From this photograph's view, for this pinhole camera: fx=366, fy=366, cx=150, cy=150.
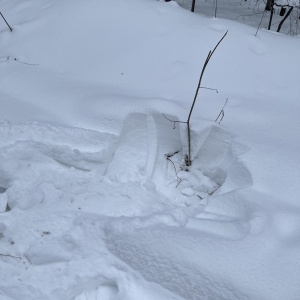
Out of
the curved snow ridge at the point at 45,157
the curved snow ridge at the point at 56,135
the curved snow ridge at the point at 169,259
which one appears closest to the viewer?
the curved snow ridge at the point at 169,259

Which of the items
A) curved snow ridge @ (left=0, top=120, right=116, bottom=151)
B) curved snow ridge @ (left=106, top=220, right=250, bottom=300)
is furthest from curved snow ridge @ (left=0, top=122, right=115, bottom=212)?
curved snow ridge @ (left=106, top=220, right=250, bottom=300)

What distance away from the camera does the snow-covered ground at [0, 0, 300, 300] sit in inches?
52.8

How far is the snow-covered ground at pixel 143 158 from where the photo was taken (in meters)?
1.34

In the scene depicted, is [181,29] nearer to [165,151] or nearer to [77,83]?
[77,83]

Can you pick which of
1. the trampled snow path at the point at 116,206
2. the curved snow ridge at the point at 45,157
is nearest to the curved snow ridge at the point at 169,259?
the trampled snow path at the point at 116,206

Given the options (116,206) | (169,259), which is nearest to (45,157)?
(116,206)

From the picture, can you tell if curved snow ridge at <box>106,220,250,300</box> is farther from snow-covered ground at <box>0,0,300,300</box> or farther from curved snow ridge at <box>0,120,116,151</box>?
curved snow ridge at <box>0,120,116,151</box>

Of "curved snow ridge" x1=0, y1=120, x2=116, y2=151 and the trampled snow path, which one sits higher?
"curved snow ridge" x1=0, y1=120, x2=116, y2=151

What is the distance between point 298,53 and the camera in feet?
7.66

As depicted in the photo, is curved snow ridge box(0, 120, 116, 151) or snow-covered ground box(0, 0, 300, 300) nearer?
snow-covered ground box(0, 0, 300, 300)

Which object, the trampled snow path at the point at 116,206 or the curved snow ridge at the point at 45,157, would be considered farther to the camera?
the curved snow ridge at the point at 45,157

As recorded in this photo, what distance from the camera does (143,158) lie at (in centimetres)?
188

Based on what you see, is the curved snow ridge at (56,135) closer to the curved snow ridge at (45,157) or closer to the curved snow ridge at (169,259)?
the curved snow ridge at (45,157)

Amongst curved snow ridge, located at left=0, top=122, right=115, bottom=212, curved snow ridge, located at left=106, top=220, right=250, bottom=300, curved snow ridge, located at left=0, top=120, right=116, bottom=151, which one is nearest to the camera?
curved snow ridge, located at left=106, top=220, right=250, bottom=300
